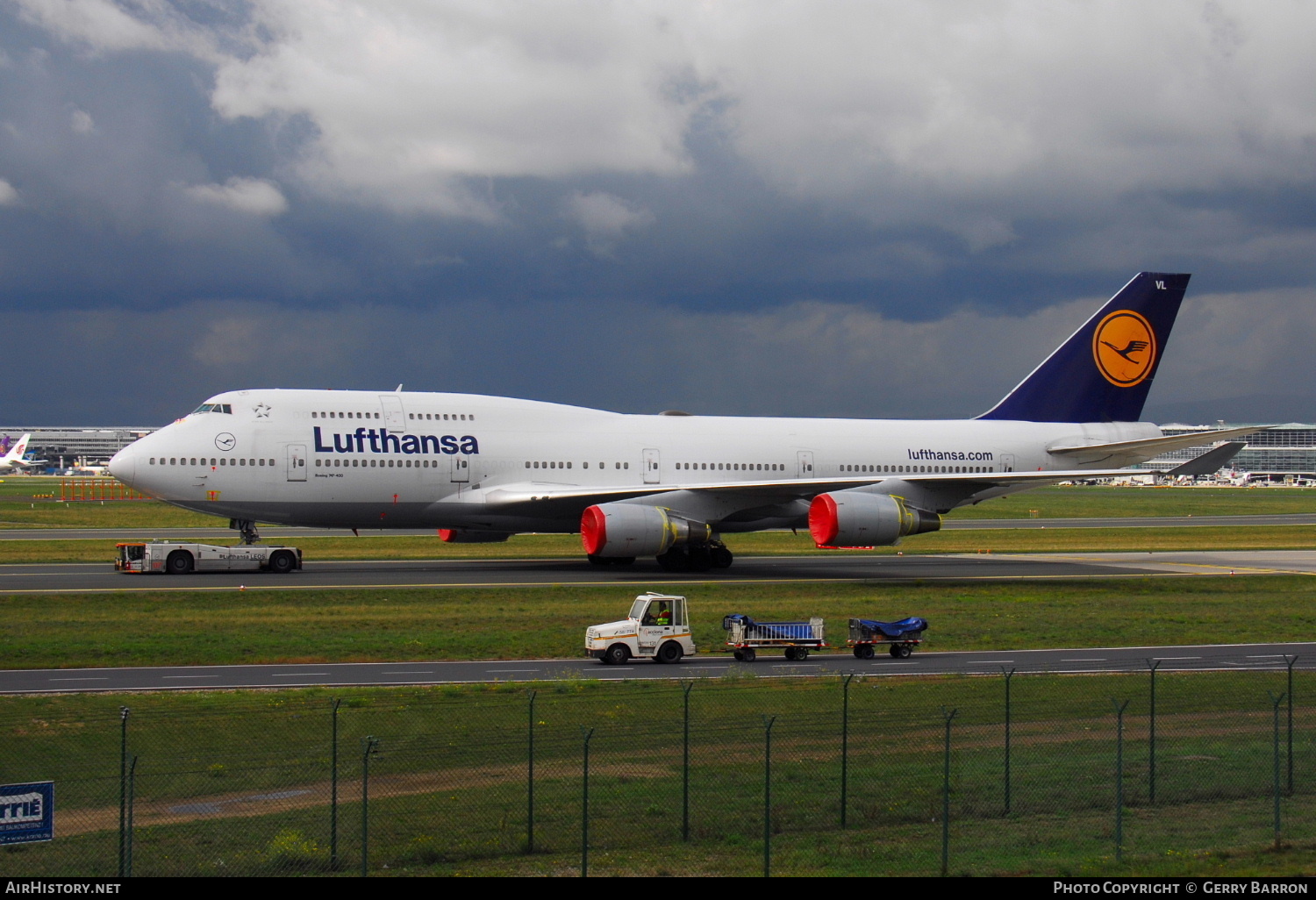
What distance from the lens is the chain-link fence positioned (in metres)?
14.5

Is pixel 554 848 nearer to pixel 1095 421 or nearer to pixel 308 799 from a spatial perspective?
pixel 308 799

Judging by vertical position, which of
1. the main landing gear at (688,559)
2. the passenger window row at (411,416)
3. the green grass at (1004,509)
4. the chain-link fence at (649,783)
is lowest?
the chain-link fence at (649,783)

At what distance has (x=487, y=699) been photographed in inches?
915

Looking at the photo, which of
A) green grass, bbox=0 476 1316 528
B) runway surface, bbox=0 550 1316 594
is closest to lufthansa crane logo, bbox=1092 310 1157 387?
runway surface, bbox=0 550 1316 594

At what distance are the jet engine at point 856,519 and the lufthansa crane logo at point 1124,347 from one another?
702 inches

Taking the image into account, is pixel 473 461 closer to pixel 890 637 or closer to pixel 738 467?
pixel 738 467

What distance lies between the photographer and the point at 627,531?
1737 inches

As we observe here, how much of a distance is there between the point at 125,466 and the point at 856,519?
89.6ft

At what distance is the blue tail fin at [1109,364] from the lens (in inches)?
2279

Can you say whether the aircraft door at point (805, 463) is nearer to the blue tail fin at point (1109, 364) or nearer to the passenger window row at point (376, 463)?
the blue tail fin at point (1109, 364)

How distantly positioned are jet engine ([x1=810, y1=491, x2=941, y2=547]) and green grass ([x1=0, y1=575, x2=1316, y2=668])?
1.99 m

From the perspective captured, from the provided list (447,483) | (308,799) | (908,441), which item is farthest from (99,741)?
(908,441)

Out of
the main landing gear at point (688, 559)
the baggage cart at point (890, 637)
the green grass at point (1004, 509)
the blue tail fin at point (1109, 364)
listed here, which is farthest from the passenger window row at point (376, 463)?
the green grass at point (1004, 509)

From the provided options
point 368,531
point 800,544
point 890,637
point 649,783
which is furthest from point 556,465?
point 649,783
